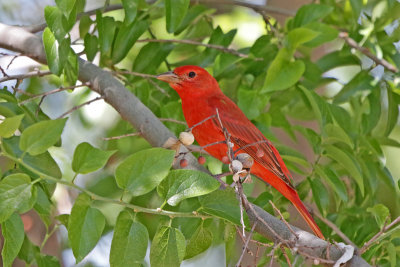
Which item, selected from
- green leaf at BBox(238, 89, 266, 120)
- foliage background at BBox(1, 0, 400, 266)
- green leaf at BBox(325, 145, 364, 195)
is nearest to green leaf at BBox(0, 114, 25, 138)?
foliage background at BBox(1, 0, 400, 266)

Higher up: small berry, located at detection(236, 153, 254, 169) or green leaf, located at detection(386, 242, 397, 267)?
small berry, located at detection(236, 153, 254, 169)

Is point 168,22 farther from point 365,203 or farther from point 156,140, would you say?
point 365,203

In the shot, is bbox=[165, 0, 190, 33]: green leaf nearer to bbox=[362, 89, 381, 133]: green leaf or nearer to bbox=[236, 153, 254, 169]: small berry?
bbox=[236, 153, 254, 169]: small berry

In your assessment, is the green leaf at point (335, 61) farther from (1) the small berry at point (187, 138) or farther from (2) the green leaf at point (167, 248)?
(2) the green leaf at point (167, 248)

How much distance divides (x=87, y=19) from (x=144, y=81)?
15.0 inches

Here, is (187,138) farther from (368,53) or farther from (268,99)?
(368,53)

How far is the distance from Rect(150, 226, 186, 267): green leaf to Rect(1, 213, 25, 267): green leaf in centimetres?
39

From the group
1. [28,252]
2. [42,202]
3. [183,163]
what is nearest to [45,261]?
[28,252]

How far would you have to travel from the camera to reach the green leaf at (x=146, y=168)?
6.50ft

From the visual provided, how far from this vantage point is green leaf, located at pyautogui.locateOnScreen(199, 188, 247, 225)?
2135 millimetres

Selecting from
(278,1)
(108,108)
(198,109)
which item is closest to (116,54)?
(198,109)

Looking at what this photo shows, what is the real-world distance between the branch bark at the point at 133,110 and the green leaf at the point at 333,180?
56 cm

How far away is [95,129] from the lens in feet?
13.0

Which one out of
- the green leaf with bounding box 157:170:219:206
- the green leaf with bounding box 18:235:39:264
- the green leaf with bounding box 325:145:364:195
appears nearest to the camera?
the green leaf with bounding box 157:170:219:206
